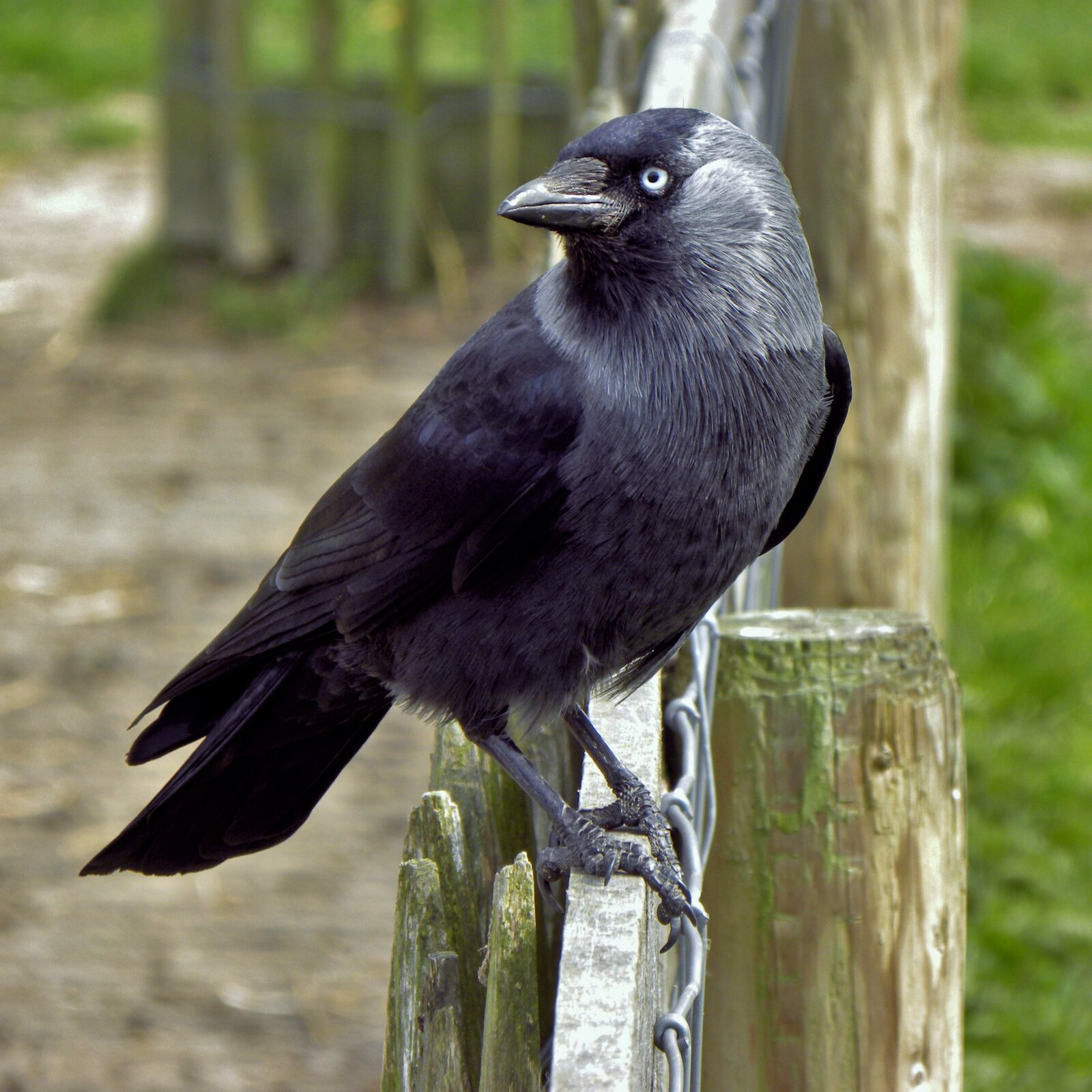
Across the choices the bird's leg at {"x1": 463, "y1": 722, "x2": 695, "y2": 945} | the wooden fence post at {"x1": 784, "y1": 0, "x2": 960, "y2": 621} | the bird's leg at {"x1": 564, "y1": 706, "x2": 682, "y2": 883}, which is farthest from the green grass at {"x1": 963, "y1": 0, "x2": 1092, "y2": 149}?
the bird's leg at {"x1": 463, "y1": 722, "x2": 695, "y2": 945}

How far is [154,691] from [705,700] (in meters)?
3.29

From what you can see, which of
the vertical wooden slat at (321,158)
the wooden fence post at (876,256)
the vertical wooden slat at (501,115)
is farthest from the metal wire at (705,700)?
the vertical wooden slat at (321,158)

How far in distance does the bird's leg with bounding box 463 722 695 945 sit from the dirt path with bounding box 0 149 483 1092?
177 centimetres

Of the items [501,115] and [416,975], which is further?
[501,115]

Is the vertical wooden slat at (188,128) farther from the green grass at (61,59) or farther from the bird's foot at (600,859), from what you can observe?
the bird's foot at (600,859)

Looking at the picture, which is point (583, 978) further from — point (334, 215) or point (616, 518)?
point (334, 215)

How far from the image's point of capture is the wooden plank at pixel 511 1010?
1.18 m

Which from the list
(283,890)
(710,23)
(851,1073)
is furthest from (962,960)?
(283,890)

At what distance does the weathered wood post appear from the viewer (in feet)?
5.83

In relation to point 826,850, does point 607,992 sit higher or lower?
higher

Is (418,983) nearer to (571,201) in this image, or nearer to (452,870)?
(452,870)

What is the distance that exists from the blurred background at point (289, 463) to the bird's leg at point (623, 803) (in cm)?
174

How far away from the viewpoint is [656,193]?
79.2 inches

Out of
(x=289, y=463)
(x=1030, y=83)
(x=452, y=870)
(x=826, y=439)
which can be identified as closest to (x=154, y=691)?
(x=289, y=463)
